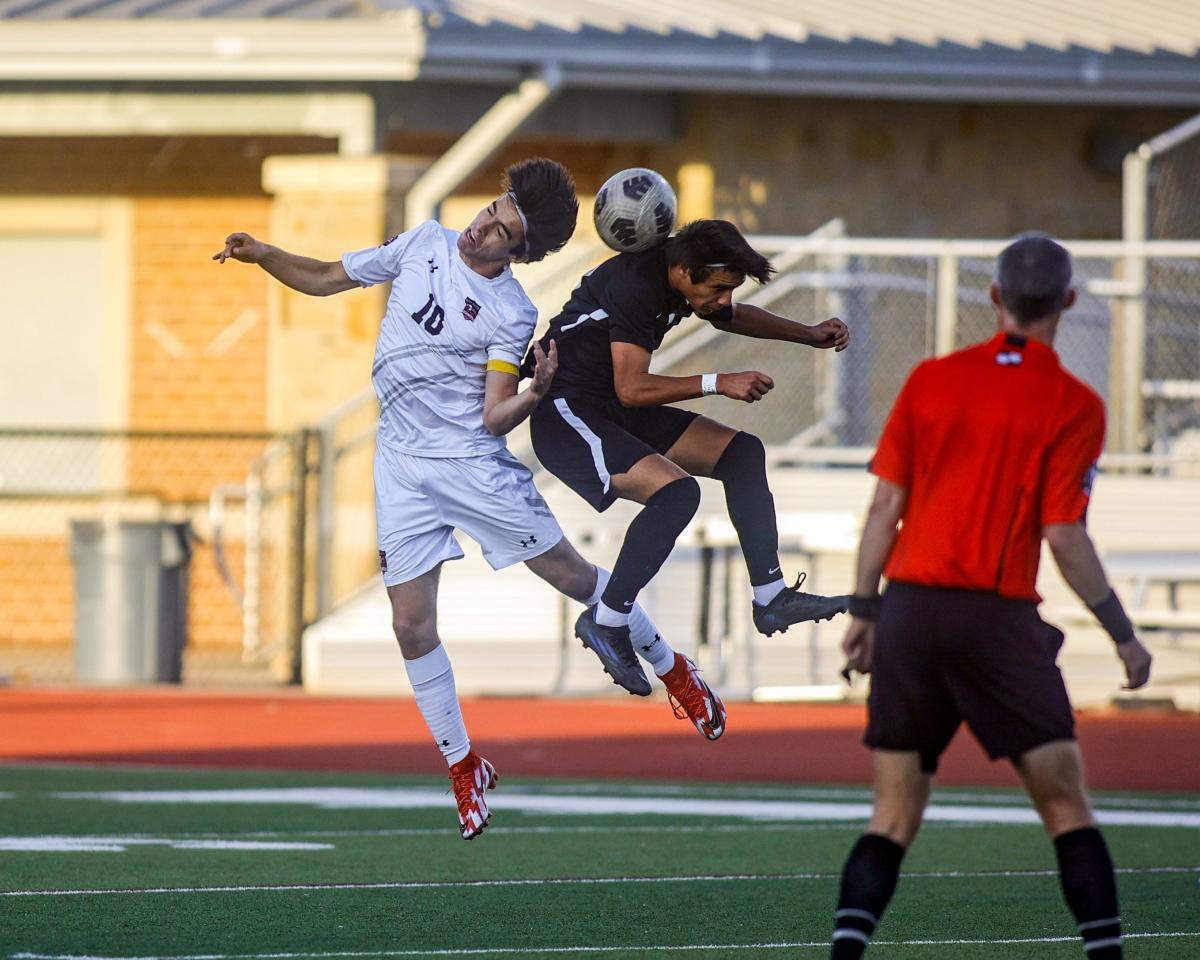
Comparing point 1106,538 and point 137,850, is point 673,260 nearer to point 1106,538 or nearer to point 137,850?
point 137,850

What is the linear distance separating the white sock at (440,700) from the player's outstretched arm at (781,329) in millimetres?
1734

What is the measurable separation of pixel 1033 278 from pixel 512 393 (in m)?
2.32

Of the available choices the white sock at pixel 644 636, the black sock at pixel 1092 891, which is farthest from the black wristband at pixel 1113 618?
the white sock at pixel 644 636

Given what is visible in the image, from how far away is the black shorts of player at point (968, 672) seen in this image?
5.79 m

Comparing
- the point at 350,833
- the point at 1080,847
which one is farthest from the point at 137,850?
the point at 1080,847

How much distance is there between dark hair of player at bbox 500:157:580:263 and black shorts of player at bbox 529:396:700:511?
54 cm

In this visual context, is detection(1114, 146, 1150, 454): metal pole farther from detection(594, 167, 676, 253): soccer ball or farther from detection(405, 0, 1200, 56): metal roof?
detection(594, 167, 676, 253): soccer ball

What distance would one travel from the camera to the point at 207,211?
66.0ft

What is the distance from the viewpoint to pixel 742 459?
7.89 metres

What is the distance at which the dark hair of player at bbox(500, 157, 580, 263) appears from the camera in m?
7.57

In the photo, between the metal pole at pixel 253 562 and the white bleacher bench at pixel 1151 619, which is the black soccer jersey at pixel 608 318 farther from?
the metal pole at pixel 253 562

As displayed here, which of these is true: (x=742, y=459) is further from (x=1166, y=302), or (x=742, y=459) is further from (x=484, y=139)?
(x=484, y=139)

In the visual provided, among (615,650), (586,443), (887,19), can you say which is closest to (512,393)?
(586,443)

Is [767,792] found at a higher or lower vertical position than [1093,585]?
lower
